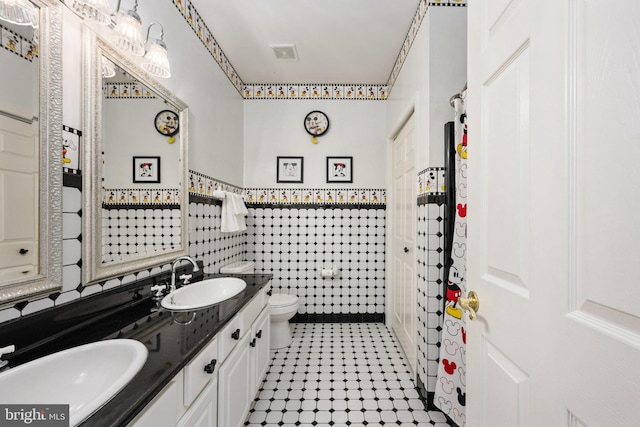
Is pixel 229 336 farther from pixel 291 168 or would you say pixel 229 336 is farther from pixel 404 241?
pixel 291 168

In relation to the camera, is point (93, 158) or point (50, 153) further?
point (93, 158)

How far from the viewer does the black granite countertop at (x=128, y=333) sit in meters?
0.63

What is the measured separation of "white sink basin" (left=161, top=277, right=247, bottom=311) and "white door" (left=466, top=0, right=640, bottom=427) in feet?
3.81

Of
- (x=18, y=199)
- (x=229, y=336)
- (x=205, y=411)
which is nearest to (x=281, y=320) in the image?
(x=229, y=336)

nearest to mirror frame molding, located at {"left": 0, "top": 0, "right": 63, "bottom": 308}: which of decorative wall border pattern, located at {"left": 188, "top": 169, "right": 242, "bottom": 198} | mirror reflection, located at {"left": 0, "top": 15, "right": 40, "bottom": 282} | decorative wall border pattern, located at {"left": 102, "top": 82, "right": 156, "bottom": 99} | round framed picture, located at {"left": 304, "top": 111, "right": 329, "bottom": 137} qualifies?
mirror reflection, located at {"left": 0, "top": 15, "right": 40, "bottom": 282}

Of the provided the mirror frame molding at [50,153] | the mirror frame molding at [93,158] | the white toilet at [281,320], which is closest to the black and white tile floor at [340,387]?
the white toilet at [281,320]

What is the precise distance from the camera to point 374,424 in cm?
153

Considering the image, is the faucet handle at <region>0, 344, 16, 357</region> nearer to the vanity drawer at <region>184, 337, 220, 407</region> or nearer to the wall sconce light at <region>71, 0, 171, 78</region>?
the vanity drawer at <region>184, 337, 220, 407</region>

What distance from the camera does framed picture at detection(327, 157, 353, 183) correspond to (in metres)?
2.88

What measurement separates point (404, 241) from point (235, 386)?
1.61m

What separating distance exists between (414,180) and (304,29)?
1.42 metres

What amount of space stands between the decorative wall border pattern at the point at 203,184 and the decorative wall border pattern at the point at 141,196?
19 cm

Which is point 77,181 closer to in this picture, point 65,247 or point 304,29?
point 65,247

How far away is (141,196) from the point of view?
138 cm
